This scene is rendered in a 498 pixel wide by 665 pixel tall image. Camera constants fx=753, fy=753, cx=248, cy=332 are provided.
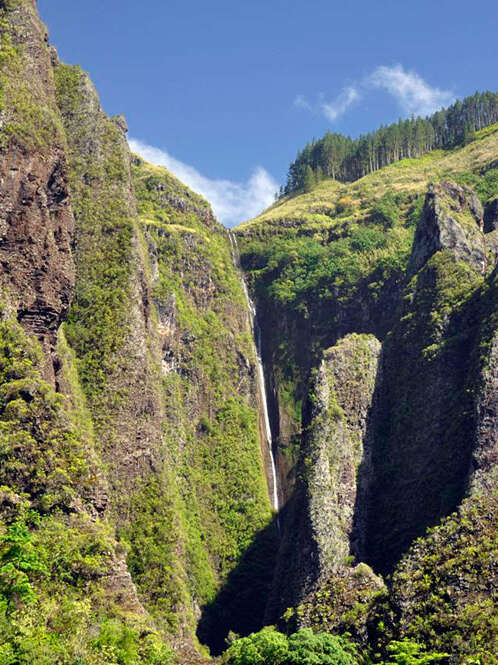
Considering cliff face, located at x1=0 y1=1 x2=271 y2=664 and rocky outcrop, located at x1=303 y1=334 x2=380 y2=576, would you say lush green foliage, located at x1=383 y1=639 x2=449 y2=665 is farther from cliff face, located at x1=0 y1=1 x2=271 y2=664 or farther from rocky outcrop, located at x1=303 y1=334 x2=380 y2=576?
rocky outcrop, located at x1=303 y1=334 x2=380 y2=576

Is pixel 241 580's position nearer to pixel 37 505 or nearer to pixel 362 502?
pixel 362 502

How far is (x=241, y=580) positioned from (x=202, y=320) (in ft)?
A: 117

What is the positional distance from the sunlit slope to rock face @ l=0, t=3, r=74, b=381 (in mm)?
56653

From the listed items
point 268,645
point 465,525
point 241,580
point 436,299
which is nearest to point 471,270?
point 436,299

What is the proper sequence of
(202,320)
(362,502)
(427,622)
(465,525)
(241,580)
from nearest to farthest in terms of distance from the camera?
(427,622) < (465,525) < (362,502) < (241,580) < (202,320)

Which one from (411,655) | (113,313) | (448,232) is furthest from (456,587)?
(448,232)

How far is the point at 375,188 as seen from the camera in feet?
447

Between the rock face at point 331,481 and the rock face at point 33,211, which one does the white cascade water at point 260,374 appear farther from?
the rock face at point 33,211

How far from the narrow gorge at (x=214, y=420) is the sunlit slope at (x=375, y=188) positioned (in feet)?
47.7

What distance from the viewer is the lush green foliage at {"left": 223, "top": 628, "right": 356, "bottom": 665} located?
45875 mm

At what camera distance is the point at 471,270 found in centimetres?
7844

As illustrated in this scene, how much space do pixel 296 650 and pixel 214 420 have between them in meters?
44.4

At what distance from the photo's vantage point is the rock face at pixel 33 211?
201ft

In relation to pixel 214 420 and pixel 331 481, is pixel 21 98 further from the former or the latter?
pixel 331 481
